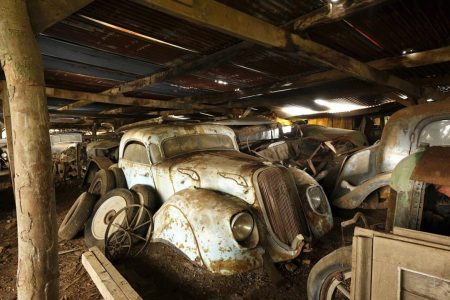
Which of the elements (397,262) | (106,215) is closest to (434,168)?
(397,262)

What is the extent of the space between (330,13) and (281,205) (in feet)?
7.08

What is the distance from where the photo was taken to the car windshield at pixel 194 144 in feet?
14.8

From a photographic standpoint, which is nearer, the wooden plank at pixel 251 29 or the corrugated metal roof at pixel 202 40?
the wooden plank at pixel 251 29

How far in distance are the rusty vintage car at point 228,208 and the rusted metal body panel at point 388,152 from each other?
98 centimetres

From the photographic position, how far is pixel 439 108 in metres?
3.55

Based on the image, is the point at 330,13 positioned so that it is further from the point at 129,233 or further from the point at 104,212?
the point at 104,212

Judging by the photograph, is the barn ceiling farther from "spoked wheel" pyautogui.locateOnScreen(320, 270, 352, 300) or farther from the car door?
"spoked wheel" pyautogui.locateOnScreen(320, 270, 352, 300)

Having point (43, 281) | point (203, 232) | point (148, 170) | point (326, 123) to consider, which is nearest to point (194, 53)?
point (148, 170)

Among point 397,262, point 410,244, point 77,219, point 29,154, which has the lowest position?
point 77,219

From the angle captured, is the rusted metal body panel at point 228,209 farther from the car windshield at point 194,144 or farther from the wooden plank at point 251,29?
the wooden plank at point 251,29

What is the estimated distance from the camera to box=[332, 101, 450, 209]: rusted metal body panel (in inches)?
144

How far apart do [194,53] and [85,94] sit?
3110 mm

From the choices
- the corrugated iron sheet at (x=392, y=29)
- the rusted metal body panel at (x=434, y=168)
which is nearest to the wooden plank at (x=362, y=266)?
the rusted metal body panel at (x=434, y=168)

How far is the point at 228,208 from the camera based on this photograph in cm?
299
